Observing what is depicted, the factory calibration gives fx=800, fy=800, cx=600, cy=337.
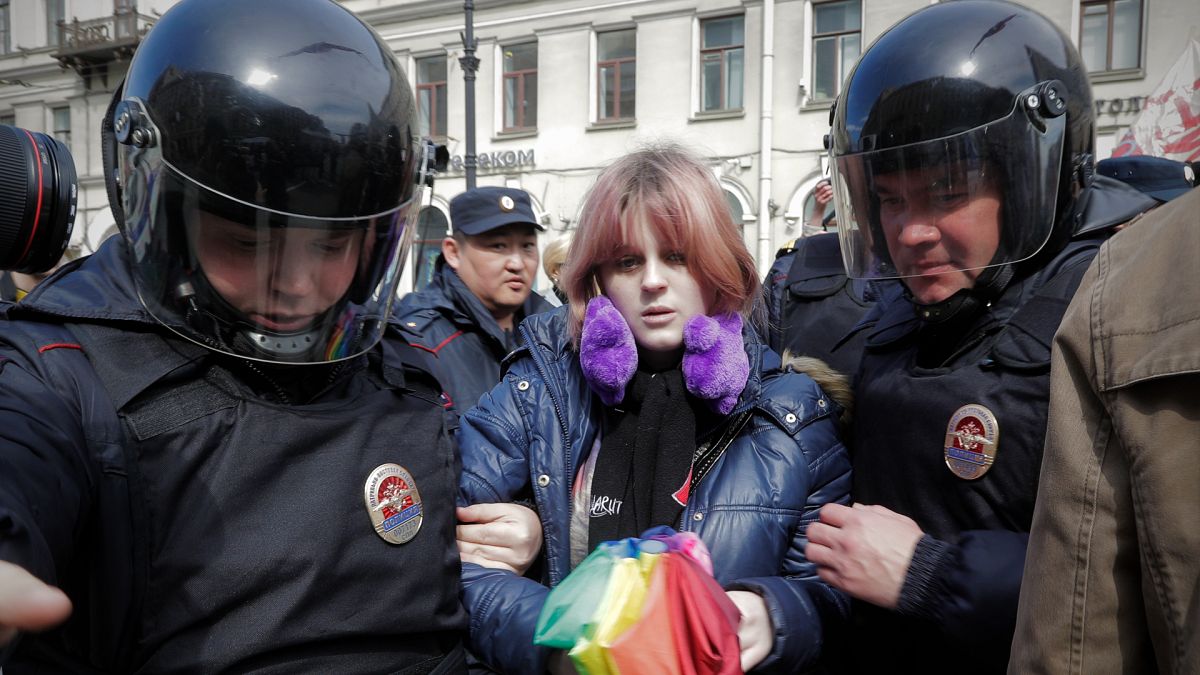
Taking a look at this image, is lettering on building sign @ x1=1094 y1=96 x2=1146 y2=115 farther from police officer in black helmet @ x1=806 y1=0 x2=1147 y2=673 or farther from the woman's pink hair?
the woman's pink hair

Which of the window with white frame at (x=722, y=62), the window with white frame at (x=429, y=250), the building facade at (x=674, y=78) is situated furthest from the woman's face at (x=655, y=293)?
the window with white frame at (x=722, y=62)

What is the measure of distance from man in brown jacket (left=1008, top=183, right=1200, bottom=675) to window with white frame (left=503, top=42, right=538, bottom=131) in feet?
46.5

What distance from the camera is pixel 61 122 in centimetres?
1886

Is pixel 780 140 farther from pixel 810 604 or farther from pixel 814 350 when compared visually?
pixel 810 604

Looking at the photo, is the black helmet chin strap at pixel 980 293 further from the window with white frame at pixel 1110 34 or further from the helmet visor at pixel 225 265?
the window with white frame at pixel 1110 34

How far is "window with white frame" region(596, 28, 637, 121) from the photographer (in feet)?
45.5

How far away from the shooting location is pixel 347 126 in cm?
135

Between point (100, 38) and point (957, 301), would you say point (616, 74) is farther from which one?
point (957, 301)

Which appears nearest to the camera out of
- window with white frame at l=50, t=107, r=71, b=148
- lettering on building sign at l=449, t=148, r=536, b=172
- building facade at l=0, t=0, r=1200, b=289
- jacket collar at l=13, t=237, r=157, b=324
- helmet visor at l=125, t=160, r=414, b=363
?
jacket collar at l=13, t=237, r=157, b=324

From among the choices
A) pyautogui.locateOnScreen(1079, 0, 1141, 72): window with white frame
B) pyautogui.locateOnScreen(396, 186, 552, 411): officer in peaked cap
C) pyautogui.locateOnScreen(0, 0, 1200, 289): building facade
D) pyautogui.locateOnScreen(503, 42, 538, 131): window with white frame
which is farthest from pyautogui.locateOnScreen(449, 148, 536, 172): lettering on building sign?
pyautogui.locateOnScreen(396, 186, 552, 411): officer in peaked cap

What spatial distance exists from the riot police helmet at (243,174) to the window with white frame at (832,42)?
40.0ft

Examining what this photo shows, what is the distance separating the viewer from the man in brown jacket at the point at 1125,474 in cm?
76

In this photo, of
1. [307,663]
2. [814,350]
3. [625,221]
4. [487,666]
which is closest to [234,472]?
[307,663]

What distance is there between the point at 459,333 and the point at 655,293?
2.02 metres
